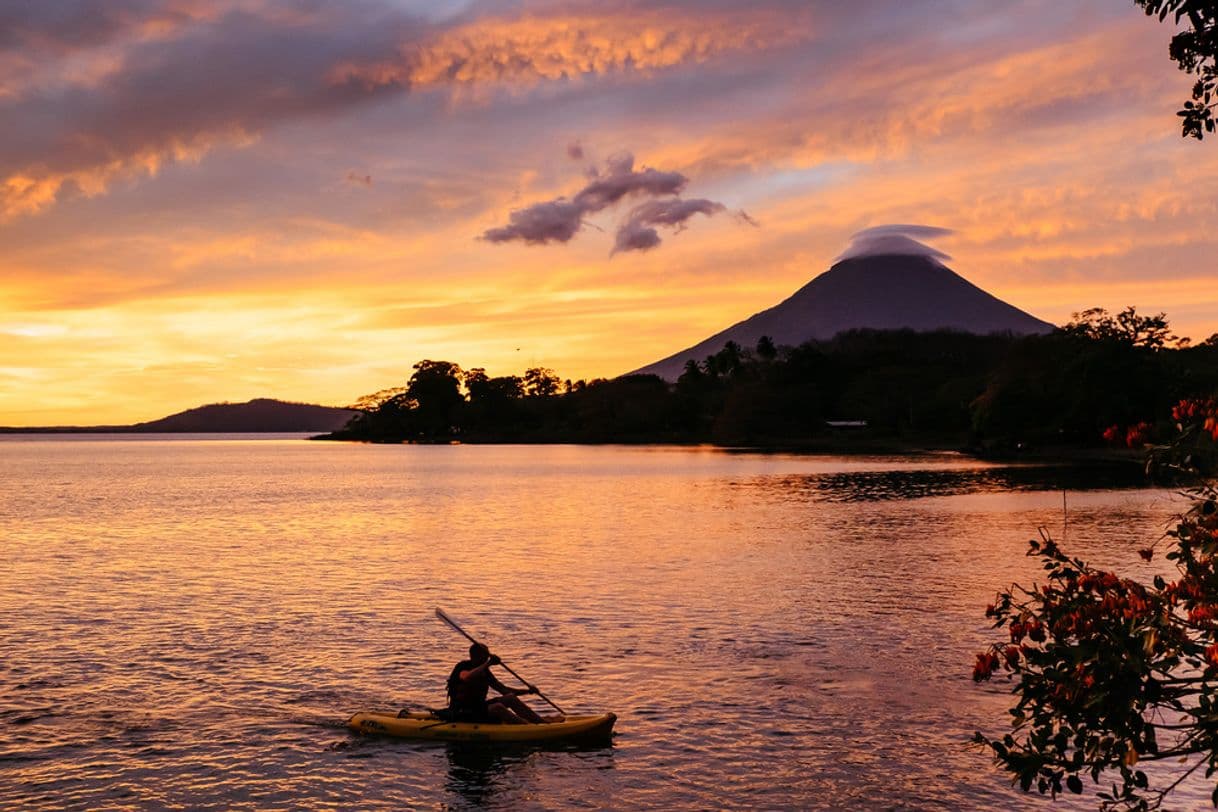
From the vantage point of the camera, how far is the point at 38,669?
82.8ft

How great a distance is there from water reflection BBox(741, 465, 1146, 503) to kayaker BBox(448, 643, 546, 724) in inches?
2325

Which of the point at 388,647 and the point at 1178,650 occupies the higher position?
the point at 1178,650

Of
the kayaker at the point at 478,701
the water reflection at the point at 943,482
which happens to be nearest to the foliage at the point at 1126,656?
the kayaker at the point at 478,701

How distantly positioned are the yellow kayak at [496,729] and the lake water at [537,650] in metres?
0.31

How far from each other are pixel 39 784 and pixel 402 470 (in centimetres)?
13701

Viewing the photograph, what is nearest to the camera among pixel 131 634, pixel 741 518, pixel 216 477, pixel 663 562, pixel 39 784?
pixel 39 784

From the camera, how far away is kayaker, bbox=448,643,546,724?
18938 millimetres

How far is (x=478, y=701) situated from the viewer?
19062 millimetres

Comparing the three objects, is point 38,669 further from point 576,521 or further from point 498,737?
point 576,521

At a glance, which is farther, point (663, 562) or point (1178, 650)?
point (663, 562)

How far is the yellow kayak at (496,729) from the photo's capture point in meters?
18.5

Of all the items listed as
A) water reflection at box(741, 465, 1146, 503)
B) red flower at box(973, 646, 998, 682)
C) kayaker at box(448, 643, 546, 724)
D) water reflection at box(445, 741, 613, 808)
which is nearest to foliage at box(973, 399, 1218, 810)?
red flower at box(973, 646, 998, 682)

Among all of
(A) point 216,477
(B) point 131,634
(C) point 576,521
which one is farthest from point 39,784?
(A) point 216,477

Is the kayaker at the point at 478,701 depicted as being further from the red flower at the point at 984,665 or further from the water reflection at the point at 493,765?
the red flower at the point at 984,665
